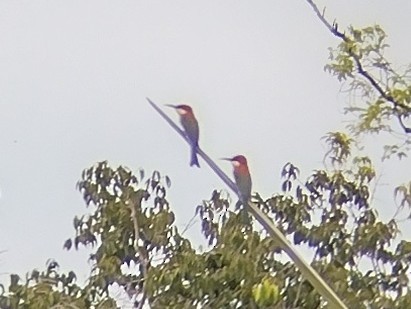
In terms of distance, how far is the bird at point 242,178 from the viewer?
1.88 metres

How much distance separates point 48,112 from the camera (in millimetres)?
3195

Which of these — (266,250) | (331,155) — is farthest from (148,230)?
(331,155)

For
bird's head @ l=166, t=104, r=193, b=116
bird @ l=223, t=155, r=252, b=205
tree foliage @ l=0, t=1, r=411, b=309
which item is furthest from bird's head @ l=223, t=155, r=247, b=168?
tree foliage @ l=0, t=1, r=411, b=309

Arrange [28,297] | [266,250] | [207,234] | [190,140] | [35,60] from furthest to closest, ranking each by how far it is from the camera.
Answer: [35,60]
[207,234]
[266,250]
[28,297]
[190,140]

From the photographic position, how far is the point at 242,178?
6.40 ft

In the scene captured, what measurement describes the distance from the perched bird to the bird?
9 cm

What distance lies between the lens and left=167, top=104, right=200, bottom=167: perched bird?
72.8 inches

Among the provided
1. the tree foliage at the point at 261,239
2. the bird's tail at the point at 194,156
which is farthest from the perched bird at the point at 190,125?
the tree foliage at the point at 261,239

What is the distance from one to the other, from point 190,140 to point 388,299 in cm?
118

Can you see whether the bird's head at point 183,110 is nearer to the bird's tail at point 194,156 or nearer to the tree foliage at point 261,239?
the bird's tail at point 194,156

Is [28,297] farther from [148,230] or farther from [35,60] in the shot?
[35,60]

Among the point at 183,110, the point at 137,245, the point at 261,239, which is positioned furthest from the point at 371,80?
the point at 183,110

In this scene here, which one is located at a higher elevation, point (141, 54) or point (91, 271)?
point (141, 54)

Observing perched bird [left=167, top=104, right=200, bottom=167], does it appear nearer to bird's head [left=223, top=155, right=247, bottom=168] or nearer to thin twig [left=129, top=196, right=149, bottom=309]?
bird's head [left=223, top=155, right=247, bottom=168]
